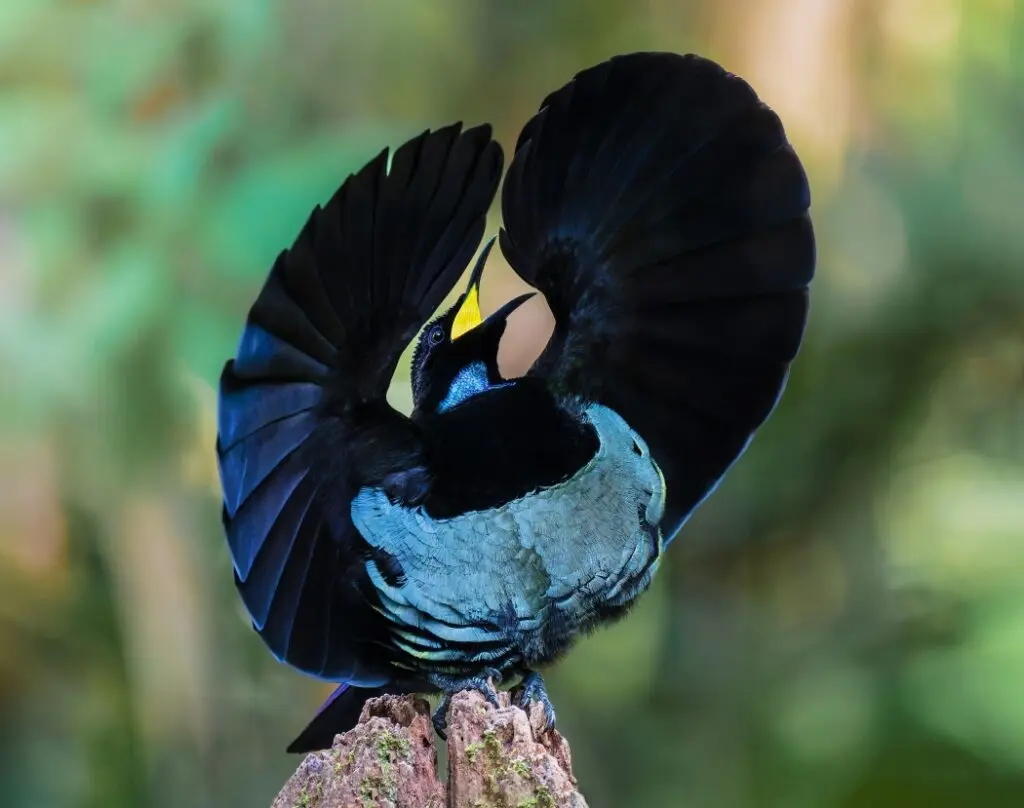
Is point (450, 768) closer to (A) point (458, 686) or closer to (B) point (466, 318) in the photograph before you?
(A) point (458, 686)

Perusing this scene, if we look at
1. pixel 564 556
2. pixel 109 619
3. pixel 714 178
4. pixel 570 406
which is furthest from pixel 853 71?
pixel 109 619

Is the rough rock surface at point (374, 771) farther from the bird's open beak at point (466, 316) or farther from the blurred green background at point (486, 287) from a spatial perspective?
the blurred green background at point (486, 287)

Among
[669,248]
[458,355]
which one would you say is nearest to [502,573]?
[458,355]

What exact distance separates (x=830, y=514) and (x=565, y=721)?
1.86ft

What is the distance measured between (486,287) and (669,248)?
2.55ft

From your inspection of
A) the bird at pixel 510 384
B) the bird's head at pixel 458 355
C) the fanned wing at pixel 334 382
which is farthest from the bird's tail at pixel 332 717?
the bird's head at pixel 458 355

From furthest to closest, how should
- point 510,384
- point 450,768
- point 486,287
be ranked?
1. point 486,287
2. point 510,384
3. point 450,768

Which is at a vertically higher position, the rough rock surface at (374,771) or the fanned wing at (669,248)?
the fanned wing at (669,248)

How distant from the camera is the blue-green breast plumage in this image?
0.90 meters

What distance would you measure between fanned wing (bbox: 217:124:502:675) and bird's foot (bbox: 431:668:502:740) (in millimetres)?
62

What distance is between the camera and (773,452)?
73.5 inches

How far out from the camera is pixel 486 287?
1.77 meters

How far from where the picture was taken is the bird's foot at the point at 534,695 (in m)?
0.92

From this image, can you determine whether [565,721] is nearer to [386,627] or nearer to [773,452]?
[773,452]
